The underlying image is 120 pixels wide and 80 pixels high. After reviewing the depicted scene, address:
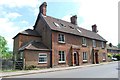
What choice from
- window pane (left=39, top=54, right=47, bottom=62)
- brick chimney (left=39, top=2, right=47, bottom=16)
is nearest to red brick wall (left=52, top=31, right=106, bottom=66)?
window pane (left=39, top=54, right=47, bottom=62)

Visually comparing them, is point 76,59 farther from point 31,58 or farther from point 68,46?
point 31,58

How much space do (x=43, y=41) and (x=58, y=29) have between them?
3480mm

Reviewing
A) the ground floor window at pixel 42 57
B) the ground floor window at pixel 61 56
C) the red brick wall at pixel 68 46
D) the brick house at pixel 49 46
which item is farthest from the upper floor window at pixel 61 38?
the ground floor window at pixel 42 57

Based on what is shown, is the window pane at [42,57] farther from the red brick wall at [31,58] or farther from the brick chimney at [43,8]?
the brick chimney at [43,8]

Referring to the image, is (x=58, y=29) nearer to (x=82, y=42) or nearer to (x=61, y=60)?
(x=61, y=60)

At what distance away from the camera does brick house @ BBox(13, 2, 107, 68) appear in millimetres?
24438

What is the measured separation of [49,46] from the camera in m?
26.8

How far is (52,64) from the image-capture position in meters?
25.8

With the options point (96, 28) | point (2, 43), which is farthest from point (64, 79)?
point (2, 43)

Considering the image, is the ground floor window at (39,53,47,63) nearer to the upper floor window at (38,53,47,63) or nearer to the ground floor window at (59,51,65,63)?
the upper floor window at (38,53,47,63)

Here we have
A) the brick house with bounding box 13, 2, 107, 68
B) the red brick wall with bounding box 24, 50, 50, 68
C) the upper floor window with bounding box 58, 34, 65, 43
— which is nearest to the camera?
the red brick wall with bounding box 24, 50, 50, 68

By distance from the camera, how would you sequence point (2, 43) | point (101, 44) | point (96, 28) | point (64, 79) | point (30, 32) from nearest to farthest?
point (64, 79), point (30, 32), point (101, 44), point (96, 28), point (2, 43)

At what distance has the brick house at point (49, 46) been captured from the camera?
80.2 ft

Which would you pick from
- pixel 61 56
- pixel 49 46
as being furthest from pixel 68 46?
pixel 49 46
